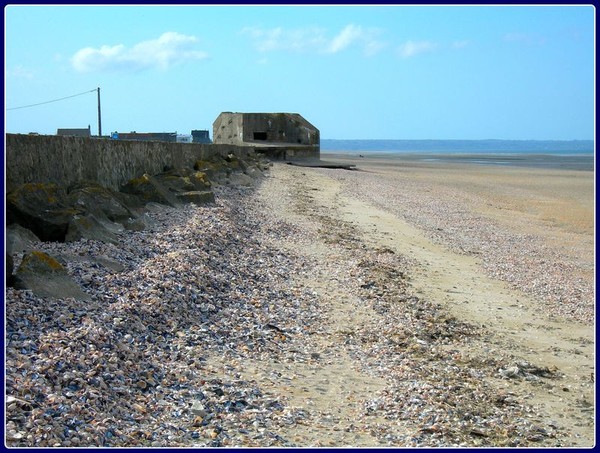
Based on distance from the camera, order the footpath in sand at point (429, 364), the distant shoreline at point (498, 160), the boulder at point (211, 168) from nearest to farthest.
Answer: the footpath in sand at point (429, 364) < the boulder at point (211, 168) < the distant shoreline at point (498, 160)

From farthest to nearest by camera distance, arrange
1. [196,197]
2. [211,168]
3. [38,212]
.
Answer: [211,168] → [196,197] → [38,212]

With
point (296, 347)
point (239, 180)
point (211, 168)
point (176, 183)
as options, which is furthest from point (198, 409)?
point (239, 180)

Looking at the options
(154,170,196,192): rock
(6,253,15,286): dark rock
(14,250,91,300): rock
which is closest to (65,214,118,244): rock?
(14,250,91,300): rock

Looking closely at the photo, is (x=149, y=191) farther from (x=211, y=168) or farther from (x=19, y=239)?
(x=211, y=168)

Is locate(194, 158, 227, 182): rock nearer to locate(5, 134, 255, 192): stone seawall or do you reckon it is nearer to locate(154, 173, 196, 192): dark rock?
locate(5, 134, 255, 192): stone seawall

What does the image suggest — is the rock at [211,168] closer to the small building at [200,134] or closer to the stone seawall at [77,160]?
the stone seawall at [77,160]

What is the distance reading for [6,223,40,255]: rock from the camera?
20.7 feet

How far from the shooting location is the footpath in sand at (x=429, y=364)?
172 inches

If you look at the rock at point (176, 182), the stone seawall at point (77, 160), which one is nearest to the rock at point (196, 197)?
the rock at point (176, 182)

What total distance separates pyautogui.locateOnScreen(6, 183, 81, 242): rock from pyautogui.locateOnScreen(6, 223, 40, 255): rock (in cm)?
13

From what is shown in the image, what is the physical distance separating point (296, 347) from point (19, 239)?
8.67ft

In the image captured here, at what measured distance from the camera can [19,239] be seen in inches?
260

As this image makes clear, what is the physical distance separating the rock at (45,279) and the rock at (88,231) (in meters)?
1.59

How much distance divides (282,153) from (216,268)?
27.9 meters
